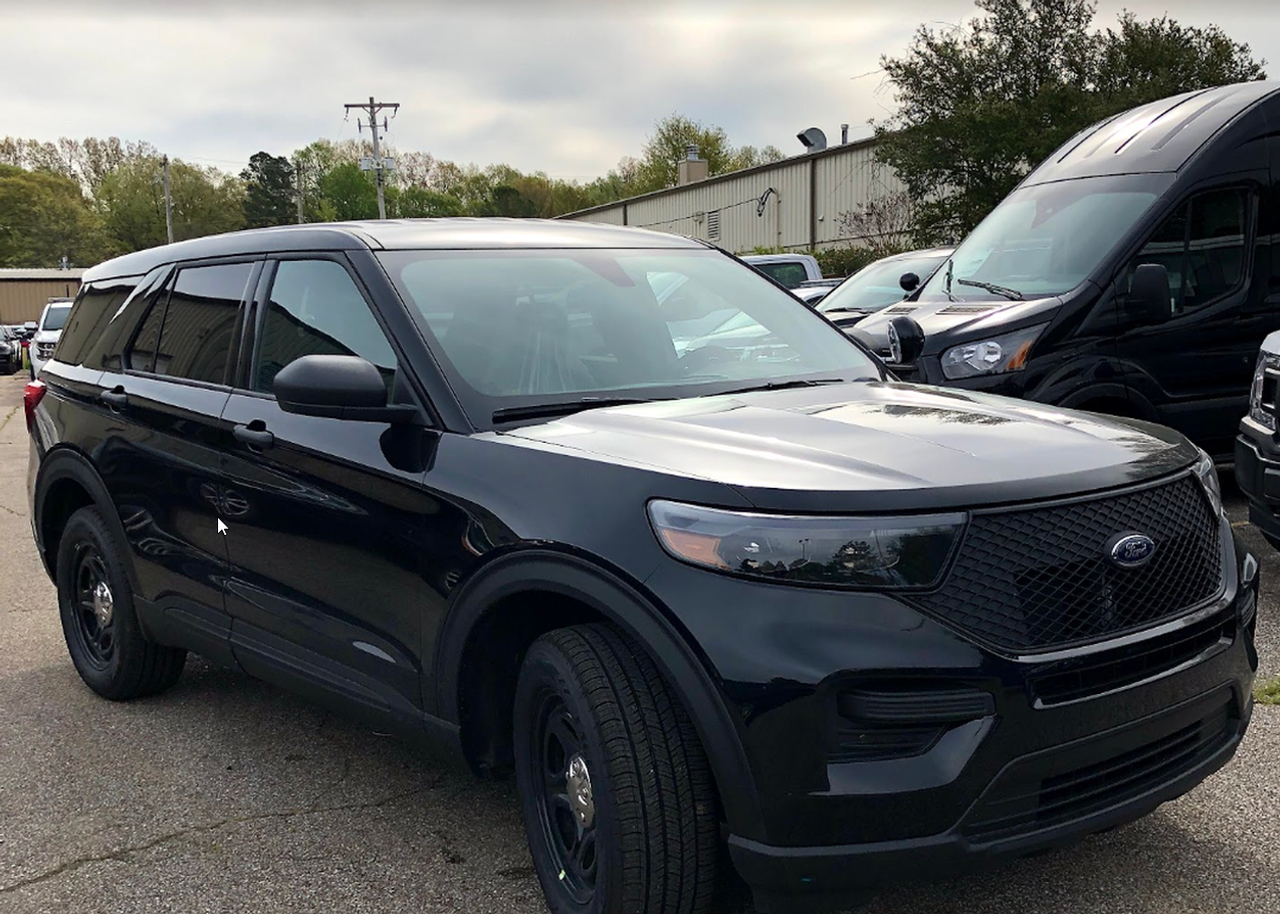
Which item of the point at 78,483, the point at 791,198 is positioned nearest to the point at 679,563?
the point at 78,483

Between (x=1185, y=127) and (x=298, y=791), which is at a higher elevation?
(x=1185, y=127)

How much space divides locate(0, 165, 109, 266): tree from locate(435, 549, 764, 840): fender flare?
9813cm

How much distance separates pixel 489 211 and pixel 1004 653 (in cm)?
9729

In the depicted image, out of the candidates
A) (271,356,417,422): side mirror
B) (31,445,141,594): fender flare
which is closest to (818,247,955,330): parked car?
(31,445,141,594): fender flare

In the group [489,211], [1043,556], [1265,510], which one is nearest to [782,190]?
[1265,510]

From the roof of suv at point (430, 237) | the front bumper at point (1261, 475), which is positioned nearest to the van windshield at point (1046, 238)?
the front bumper at point (1261, 475)

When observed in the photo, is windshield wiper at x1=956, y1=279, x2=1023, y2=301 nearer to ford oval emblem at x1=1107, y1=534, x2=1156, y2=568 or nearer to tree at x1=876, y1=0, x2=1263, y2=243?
ford oval emblem at x1=1107, y1=534, x2=1156, y2=568

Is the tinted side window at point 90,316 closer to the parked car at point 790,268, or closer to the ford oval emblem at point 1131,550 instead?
the ford oval emblem at point 1131,550

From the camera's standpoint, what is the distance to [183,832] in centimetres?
362

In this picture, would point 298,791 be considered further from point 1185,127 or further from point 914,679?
point 1185,127

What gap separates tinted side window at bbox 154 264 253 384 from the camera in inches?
163

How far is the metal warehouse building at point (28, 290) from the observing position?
64.6m

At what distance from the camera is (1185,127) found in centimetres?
752

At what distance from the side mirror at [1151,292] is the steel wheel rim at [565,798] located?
5172 millimetres
